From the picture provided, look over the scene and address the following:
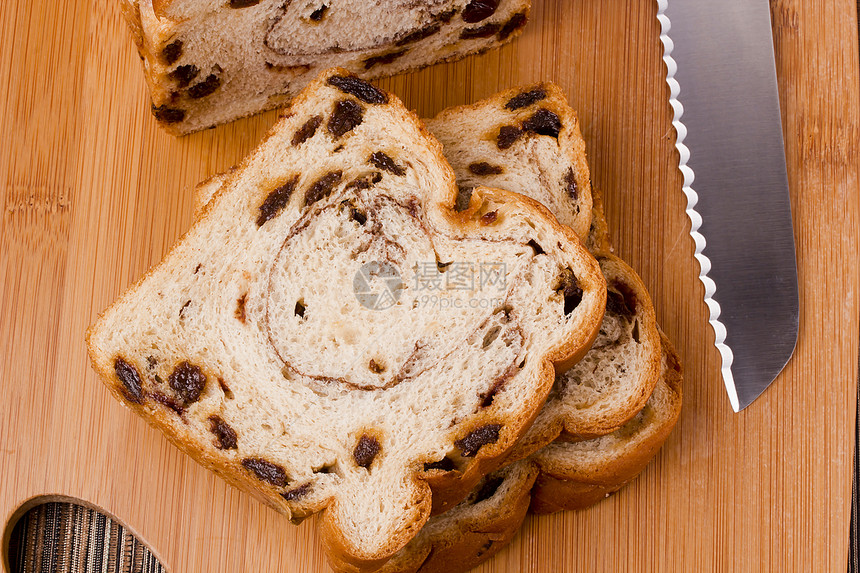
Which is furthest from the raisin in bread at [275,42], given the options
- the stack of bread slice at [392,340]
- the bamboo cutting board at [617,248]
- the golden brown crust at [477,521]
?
the golden brown crust at [477,521]

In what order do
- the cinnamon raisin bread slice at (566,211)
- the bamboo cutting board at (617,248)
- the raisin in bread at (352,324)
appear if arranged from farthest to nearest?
the bamboo cutting board at (617,248) < the cinnamon raisin bread slice at (566,211) < the raisin in bread at (352,324)

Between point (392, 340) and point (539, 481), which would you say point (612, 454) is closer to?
point (539, 481)

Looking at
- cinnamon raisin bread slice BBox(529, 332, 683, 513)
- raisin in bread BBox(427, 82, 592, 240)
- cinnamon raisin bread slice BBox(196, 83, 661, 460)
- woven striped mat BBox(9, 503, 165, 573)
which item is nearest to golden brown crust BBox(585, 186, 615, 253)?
cinnamon raisin bread slice BBox(196, 83, 661, 460)

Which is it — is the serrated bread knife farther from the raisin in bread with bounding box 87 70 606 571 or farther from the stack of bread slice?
the raisin in bread with bounding box 87 70 606 571

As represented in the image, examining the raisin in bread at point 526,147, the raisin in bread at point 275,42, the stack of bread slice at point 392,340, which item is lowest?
the stack of bread slice at point 392,340

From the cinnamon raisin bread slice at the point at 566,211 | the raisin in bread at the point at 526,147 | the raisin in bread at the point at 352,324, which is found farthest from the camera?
the raisin in bread at the point at 526,147

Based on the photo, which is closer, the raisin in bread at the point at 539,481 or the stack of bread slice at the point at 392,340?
the stack of bread slice at the point at 392,340

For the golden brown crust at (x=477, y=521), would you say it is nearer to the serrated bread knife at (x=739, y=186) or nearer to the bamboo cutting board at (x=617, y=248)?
the bamboo cutting board at (x=617, y=248)
